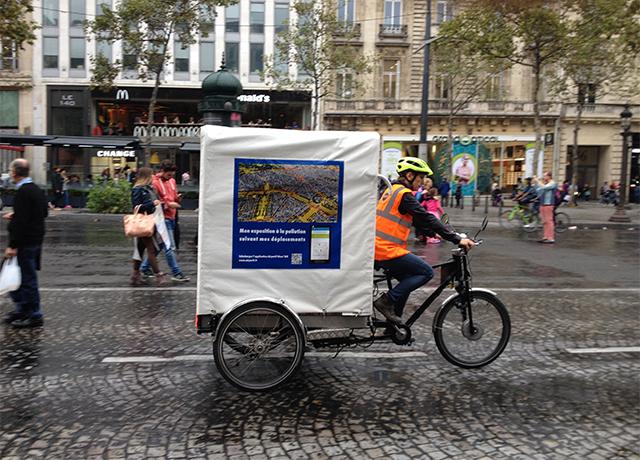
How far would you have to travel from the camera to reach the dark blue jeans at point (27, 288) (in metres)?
6.51

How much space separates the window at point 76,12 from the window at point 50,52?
1.54m

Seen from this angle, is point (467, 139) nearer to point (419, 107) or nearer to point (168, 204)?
point (419, 107)

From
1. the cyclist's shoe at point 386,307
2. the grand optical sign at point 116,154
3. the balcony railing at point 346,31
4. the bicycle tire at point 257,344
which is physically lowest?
the bicycle tire at point 257,344

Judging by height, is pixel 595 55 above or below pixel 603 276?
above

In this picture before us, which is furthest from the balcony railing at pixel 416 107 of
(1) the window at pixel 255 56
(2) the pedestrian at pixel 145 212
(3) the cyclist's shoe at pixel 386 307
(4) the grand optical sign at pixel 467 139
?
(3) the cyclist's shoe at pixel 386 307

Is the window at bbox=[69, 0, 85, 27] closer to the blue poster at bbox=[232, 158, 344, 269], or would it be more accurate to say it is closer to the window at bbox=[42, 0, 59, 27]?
the window at bbox=[42, 0, 59, 27]

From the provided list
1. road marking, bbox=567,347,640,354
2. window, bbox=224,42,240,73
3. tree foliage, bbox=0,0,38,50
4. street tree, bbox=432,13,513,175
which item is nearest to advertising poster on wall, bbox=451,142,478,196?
street tree, bbox=432,13,513,175

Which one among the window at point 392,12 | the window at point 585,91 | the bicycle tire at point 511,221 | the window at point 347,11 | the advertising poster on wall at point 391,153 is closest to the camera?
the bicycle tire at point 511,221

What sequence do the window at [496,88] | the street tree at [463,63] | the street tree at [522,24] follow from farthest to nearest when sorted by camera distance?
the window at [496,88] < the street tree at [463,63] < the street tree at [522,24]

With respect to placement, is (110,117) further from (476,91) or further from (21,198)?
(21,198)

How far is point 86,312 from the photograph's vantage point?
7.26m

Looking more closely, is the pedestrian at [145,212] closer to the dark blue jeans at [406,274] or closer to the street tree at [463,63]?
the dark blue jeans at [406,274]

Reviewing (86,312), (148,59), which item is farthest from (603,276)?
(148,59)

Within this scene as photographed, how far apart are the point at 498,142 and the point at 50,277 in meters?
35.2
